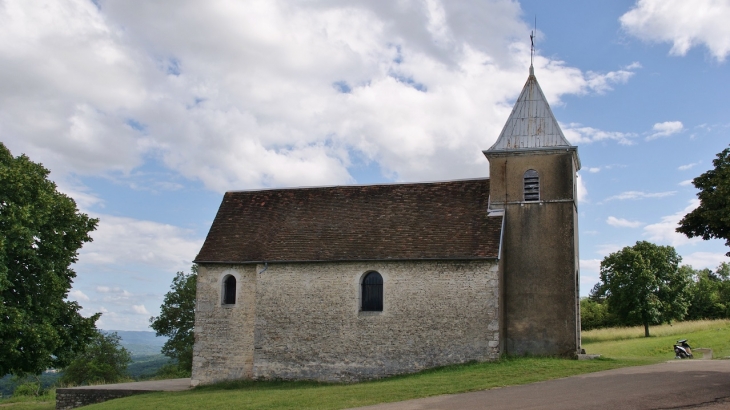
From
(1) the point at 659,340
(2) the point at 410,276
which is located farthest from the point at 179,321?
(1) the point at 659,340

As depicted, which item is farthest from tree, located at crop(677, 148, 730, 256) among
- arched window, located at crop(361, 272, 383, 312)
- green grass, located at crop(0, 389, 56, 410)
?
green grass, located at crop(0, 389, 56, 410)

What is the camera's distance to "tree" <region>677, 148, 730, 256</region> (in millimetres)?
16959

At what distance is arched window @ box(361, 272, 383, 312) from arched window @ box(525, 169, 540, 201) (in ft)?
23.0

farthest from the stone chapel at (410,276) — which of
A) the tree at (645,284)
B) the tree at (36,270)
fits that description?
the tree at (645,284)

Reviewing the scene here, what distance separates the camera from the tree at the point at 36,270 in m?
23.2

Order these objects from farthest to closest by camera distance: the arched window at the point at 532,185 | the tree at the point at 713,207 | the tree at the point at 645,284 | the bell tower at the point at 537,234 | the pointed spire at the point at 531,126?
1. the tree at the point at 645,284
2. the pointed spire at the point at 531,126
3. the arched window at the point at 532,185
4. the bell tower at the point at 537,234
5. the tree at the point at 713,207

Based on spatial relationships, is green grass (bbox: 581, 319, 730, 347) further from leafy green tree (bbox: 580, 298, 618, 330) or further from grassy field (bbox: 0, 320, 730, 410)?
grassy field (bbox: 0, 320, 730, 410)

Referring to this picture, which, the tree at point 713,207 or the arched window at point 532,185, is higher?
the arched window at point 532,185

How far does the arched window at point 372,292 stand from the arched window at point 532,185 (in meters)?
7.02

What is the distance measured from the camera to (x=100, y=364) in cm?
5194

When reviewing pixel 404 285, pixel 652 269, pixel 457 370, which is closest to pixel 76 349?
pixel 404 285

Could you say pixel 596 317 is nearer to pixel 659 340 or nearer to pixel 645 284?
pixel 645 284

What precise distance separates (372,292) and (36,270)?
1353 centimetres

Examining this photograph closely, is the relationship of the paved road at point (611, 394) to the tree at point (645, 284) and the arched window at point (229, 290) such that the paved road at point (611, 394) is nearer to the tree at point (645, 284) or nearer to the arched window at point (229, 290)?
the arched window at point (229, 290)
